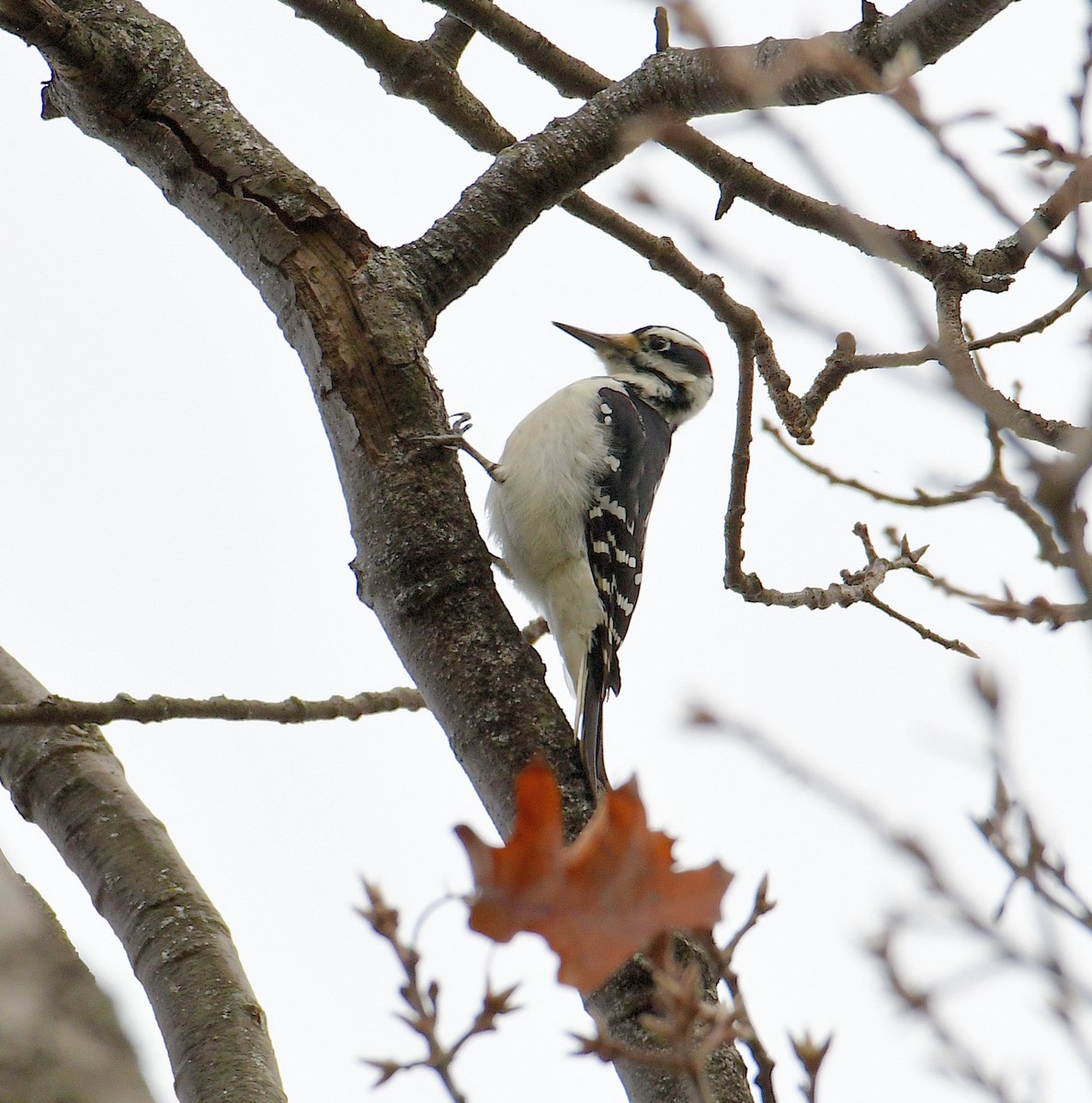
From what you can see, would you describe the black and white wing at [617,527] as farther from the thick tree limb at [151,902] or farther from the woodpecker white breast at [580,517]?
the thick tree limb at [151,902]

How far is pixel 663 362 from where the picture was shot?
6.09m

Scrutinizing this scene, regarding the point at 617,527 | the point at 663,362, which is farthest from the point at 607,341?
the point at 617,527

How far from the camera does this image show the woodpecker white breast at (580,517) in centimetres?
460

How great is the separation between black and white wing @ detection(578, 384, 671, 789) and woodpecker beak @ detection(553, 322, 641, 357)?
2.20 feet

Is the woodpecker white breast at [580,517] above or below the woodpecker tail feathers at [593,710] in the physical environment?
above

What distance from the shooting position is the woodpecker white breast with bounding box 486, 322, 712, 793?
4.60 m

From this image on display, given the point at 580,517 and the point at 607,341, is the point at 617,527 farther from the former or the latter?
the point at 607,341

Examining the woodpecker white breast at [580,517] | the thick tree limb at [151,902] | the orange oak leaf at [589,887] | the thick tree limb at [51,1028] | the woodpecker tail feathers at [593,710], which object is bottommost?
the thick tree limb at [51,1028]

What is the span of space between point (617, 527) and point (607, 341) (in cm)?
153

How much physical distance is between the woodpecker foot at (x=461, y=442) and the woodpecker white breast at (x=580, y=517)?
0.19 ft

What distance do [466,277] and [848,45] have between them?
0.92 m

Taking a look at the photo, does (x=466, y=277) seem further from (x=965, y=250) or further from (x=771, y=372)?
(x=965, y=250)

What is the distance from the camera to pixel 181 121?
9.71 feet

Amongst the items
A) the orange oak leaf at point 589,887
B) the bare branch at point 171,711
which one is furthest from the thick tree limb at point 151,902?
the orange oak leaf at point 589,887
